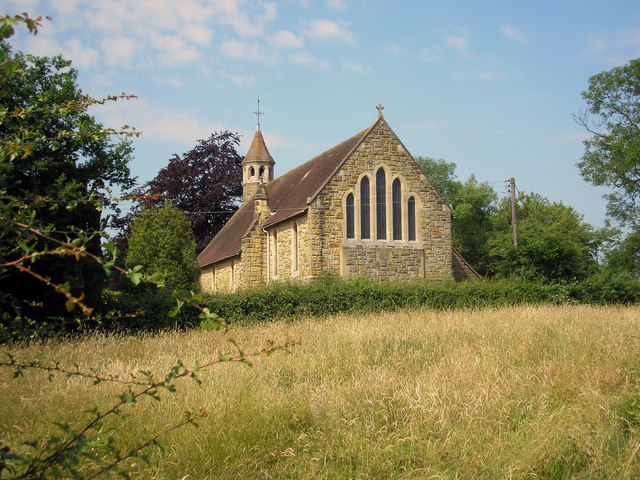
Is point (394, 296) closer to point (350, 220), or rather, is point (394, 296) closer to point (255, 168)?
point (350, 220)

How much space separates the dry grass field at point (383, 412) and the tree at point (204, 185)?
31.6 meters

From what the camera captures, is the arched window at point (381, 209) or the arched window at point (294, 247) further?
the arched window at point (294, 247)

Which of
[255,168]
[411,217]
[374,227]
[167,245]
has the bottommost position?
[167,245]

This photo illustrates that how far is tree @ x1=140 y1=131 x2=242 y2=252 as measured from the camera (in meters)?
40.2

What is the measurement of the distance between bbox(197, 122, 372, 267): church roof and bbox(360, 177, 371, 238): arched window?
54.0 inches

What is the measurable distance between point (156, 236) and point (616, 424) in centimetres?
2129

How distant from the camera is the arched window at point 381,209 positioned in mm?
23672

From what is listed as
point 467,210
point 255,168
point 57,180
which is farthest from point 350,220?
point 467,210

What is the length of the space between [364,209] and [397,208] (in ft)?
4.82

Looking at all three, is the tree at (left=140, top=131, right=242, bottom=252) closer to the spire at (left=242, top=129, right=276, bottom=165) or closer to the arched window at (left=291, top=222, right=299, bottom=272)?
the spire at (left=242, top=129, right=276, bottom=165)

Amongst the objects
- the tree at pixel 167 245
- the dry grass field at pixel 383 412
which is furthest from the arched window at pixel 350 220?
the dry grass field at pixel 383 412

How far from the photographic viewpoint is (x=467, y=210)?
47969 millimetres

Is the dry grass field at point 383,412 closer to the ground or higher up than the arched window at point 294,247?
closer to the ground

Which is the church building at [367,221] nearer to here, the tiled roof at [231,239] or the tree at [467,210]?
the tiled roof at [231,239]
